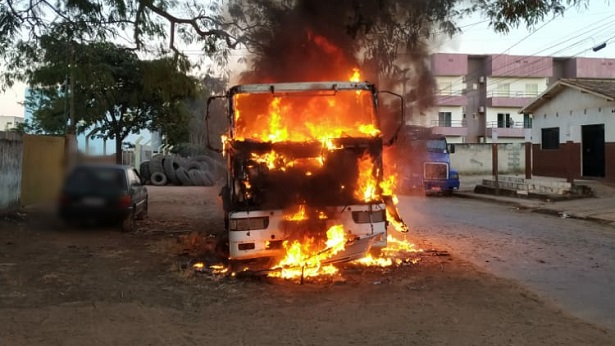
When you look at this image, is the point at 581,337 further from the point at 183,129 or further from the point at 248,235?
the point at 183,129

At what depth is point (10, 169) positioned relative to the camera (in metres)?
14.1

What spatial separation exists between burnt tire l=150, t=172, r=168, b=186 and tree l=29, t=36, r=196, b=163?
15.2 feet

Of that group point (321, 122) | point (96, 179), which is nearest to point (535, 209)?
point (321, 122)

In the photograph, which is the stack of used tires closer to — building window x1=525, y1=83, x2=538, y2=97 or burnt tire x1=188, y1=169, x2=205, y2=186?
burnt tire x1=188, y1=169, x2=205, y2=186

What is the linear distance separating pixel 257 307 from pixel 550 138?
77.5ft

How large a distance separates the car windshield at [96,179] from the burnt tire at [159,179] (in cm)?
2176

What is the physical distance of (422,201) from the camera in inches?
850

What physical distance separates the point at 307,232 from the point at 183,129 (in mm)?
22021

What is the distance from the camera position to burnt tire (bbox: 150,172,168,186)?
3266cm

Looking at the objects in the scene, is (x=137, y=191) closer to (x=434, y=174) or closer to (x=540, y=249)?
(x=540, y=249)

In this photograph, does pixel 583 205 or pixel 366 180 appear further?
pixel 583 205

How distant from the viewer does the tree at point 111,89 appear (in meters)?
11.6

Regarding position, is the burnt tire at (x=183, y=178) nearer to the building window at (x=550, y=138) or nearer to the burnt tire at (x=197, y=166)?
the burnt tire at (x=197, y=166)

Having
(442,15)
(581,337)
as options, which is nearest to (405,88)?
(442,15)
